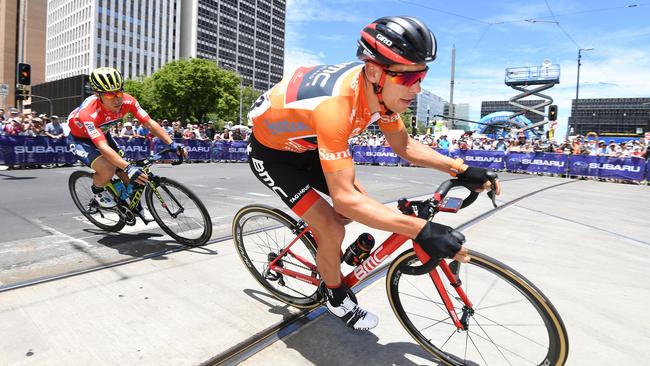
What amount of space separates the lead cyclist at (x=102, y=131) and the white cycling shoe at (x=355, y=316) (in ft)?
8.73

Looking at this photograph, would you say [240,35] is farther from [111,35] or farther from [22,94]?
[22,94]

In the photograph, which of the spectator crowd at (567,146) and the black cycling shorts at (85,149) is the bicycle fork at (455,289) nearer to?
the black cycling shorts at (85,149)

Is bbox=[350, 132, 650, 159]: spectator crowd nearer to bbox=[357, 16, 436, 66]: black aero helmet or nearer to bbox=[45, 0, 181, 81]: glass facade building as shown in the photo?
bbox=[357, 16, 436, 66]: black aero helmet

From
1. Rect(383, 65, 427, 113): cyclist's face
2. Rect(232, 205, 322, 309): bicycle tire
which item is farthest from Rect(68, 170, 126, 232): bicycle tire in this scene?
Rect(383, 65, 427, 113): cyclist's face

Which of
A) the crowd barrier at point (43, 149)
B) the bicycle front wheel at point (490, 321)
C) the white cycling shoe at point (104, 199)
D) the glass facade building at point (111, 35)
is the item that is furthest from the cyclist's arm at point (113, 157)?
the glass facade building at point (111, 35)

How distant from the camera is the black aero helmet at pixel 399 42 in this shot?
210cm

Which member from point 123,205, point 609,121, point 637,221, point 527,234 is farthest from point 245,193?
point 609,121

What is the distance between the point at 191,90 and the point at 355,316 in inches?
2479

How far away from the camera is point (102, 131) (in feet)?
15.3

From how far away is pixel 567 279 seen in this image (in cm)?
397

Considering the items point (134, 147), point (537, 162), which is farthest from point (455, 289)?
point (537, 162)

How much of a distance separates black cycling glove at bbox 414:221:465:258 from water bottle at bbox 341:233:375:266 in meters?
0.70

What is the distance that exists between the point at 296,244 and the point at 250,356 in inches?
37.4

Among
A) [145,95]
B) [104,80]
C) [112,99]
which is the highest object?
[145,95]
